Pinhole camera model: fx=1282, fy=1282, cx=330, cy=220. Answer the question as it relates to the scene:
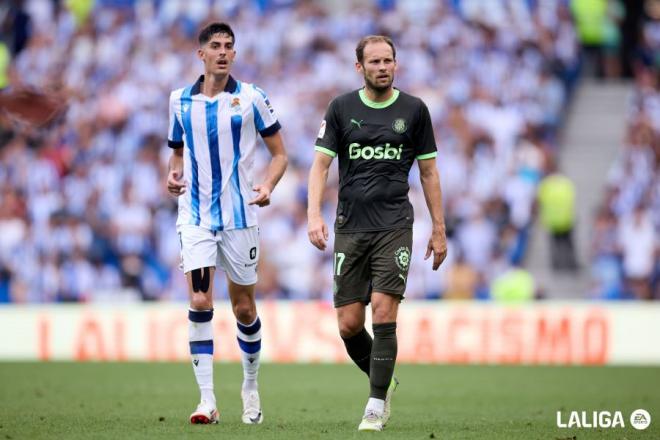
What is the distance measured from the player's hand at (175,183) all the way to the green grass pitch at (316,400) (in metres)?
1.66

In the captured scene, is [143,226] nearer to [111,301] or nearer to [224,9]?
[111,301]

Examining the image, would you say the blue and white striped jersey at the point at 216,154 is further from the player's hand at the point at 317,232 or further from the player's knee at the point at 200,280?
the player's hand at the point at 317,232

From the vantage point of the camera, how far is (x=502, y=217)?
2123cm

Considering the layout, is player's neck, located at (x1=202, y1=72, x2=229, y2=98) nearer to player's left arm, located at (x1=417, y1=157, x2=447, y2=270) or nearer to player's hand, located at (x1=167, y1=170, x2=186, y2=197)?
player's hand, located at (x1=167, y1=170, x2=186, y2=197)

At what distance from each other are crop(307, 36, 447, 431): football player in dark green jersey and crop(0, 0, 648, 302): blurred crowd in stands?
1164cm

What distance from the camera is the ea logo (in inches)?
362

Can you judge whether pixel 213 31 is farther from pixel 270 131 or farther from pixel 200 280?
pixel 200 280

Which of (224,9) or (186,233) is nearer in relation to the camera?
(186,233)

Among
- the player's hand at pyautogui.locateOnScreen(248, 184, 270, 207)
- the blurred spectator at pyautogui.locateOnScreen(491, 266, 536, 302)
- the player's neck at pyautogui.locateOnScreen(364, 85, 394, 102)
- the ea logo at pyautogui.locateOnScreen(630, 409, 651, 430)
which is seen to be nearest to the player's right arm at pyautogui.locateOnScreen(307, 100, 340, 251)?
the player's neck at pyautogui.locateOnScreen(364, 85, 394, 102)

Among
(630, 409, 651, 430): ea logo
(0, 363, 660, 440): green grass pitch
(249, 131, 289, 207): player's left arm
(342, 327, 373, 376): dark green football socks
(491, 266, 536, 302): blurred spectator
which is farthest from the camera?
(491, 266, 536, 302): blurred spectator

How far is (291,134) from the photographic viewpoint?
75.3ft

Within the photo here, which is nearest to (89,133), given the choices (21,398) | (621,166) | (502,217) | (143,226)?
(143,226)

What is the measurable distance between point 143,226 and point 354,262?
13240 mm

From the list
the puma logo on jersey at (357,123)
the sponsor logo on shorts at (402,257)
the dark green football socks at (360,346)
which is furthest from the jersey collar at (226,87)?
the dark green football socks at (360,346)
